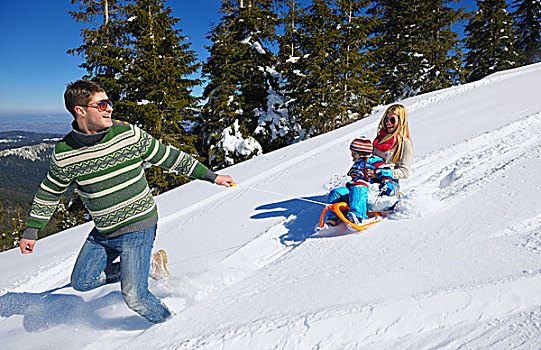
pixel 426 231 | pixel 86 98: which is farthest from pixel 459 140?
pixel 86 98

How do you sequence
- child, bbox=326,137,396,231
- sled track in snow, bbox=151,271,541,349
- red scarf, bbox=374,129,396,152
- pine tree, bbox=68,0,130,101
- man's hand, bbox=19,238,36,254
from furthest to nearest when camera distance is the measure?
pine tree, bbox=68,0,130,101 < red scarf, bbox=374,129,396,152 < child, bbox=326,137,396,231 < man's hand, bbox=19,238,36,254 < sled track in snow, bbox=151,271,541,349

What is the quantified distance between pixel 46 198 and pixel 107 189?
45 cm

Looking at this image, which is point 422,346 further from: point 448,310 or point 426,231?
point 426,231

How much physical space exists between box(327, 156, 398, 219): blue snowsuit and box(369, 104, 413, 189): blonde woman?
188 mm

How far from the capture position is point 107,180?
6.40 ft

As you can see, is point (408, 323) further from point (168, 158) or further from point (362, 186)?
point (168, 158)

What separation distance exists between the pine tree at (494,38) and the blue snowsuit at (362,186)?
21.8 meters

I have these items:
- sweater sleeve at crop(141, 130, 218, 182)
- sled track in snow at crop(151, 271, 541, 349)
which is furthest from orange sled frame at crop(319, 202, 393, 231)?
sweater sleeve at crop(141, 130, 218, 182)

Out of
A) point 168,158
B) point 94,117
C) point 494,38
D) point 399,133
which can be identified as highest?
point 494,38

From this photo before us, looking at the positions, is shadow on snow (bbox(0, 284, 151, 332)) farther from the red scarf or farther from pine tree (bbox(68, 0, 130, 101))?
pine tree (bbox(68, 0, 130, 101))

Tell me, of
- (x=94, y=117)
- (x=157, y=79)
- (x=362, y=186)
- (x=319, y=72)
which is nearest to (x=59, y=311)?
(x=94, y=117)

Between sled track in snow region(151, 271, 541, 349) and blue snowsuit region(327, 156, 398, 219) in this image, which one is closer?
sled track in snow region(151, 271, 541, 349)

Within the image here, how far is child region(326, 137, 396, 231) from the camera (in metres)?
3.38

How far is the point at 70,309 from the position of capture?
2.69m
